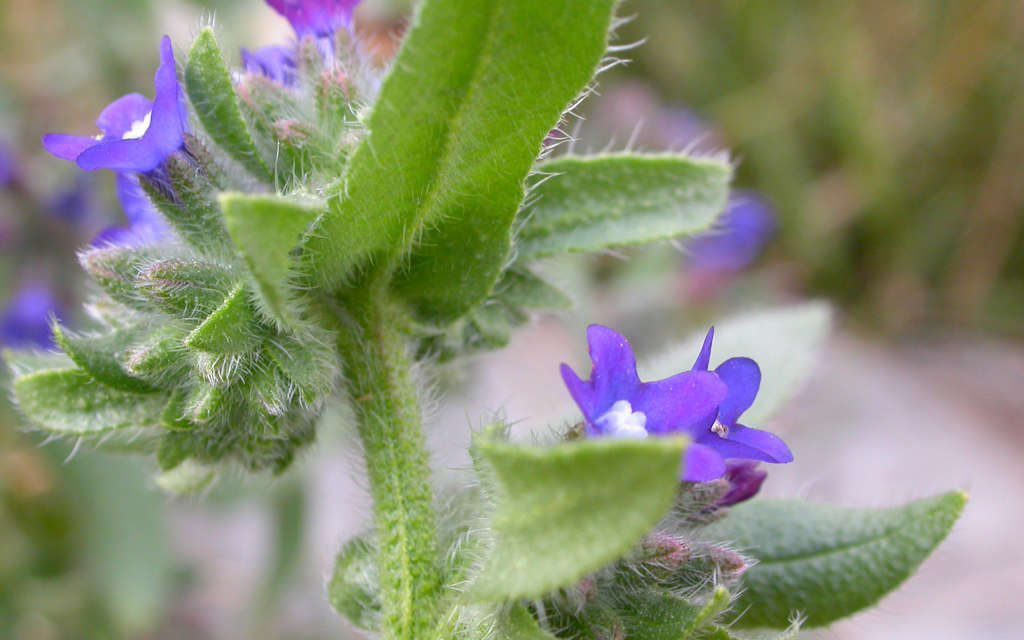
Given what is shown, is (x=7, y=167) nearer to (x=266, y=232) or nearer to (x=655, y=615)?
(x=266, y=232)

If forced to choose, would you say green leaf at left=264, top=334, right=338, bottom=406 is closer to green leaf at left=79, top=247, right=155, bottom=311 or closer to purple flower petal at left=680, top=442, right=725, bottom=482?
green leaf at left=79, top=247, right=155, bottom=311

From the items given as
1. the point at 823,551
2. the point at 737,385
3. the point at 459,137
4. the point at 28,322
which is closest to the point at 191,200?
the point at 459,137

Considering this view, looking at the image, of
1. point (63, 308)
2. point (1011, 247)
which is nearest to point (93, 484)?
point (63, 308)

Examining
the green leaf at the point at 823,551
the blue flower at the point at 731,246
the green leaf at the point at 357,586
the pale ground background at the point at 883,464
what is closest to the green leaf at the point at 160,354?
the green leaf at the point at 357,586

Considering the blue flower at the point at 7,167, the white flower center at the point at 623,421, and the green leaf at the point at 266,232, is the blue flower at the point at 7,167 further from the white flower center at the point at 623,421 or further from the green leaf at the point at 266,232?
the white flower center at the point at 623,421

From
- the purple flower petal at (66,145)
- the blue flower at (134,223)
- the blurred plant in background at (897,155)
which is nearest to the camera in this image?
the purple flower petal at (66,145)

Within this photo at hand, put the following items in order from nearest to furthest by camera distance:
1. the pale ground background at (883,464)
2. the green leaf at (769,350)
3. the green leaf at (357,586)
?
the green leaf at (357,586), the green leaf at (769,350), the pale ground background at (883,464)

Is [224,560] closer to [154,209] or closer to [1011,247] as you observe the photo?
[154,209]
